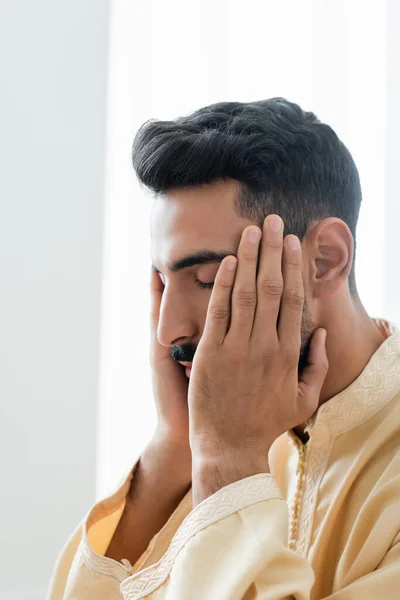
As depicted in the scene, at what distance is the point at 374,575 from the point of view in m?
1.25

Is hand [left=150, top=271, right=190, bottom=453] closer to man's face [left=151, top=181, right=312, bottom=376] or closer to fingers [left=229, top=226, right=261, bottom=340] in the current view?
man's face [left=151, top=181, right=312, bottom=376]

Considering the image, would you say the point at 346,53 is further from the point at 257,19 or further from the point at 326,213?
the point at 326,213

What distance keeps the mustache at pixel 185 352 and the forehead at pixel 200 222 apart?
0.57ft

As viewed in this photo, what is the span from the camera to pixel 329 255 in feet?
5.10

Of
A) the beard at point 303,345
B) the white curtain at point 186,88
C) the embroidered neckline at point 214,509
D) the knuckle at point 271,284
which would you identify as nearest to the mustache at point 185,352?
the beard at point 303,345

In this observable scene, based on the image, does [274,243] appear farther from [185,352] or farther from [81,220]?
[81,220]

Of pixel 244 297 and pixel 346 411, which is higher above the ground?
pixel 244 297

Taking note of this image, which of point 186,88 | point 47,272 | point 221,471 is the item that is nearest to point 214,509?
point 221,471

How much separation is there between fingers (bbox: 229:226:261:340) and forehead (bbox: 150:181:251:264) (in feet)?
0.13

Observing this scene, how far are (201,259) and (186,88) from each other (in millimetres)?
1847

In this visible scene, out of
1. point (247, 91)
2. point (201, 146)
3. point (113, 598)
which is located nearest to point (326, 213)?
point (201, 146)

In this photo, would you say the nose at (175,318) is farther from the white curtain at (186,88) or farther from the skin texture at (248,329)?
the white curtain at (186,88)

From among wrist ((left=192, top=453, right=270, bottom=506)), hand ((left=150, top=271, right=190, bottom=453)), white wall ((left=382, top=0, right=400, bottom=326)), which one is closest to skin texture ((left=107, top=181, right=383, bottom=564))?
wrist ((left=192, top=453, right=270, bottom=506))

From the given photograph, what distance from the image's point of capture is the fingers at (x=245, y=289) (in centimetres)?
142
